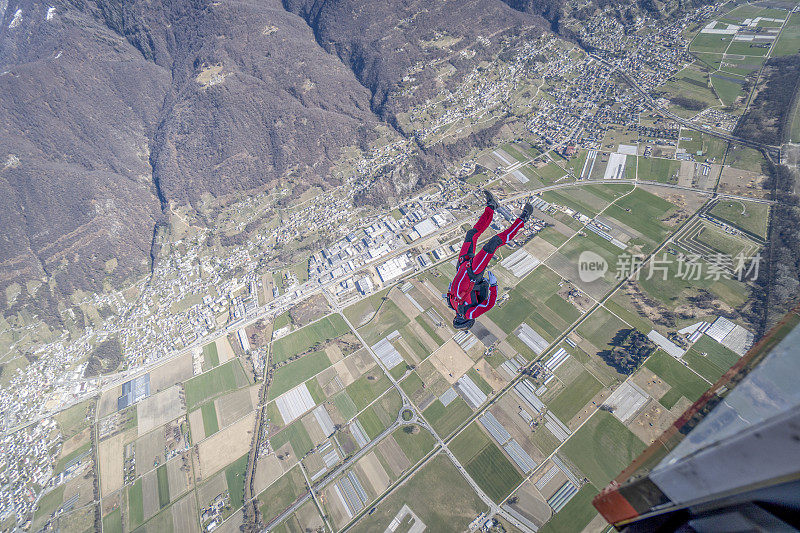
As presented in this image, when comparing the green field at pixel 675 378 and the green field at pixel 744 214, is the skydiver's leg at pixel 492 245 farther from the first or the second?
the green field at pixel 744 214

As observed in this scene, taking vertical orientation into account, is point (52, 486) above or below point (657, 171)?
below

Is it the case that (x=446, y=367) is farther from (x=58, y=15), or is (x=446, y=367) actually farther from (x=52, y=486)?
(x=58, y=15)

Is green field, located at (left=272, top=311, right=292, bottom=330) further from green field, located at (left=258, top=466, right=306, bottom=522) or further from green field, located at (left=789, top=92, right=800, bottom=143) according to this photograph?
green field, located at (left=789, top=92, right=800, bottom=143)

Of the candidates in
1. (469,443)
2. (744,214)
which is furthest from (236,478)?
(744,214)

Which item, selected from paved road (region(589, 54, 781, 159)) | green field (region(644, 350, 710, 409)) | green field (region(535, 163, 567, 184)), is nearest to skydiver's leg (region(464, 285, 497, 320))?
green field (region(644, 350, 710, 409))

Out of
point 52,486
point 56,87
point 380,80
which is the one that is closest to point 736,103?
point 380,80

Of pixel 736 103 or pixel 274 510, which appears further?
pixel 736 103

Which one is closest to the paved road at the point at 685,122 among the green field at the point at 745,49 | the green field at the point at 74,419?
the green field at the point at 745,49
